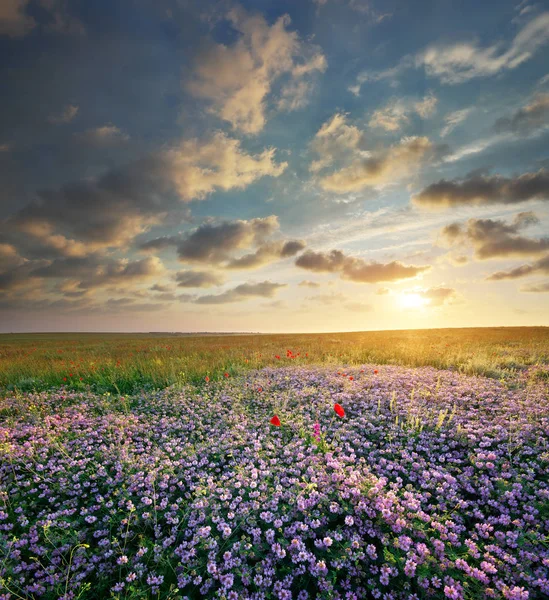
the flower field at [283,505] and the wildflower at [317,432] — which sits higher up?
the wildflower at [317,432]

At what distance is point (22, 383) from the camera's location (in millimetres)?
12555

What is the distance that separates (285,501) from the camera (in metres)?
4.20

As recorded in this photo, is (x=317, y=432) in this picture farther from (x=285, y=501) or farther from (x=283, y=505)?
(x=283, y=505)

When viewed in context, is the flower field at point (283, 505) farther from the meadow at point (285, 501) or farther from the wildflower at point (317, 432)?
the wildflower at point (317, 432)

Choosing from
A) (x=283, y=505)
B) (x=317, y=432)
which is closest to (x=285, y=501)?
(x=283, y=505)

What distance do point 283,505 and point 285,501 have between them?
21 centimetres

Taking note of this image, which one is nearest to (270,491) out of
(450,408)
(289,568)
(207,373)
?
(289,568)

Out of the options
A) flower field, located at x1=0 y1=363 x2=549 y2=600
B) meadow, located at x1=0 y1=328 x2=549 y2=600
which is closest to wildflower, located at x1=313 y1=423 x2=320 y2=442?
meadow, located at x1=0 y1=328 x2=549 y2=600

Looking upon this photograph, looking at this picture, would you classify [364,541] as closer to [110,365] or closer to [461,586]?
[461,586]

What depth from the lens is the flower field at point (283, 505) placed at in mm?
3287

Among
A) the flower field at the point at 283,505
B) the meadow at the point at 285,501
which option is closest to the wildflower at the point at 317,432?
the meadow at the point at 285,501

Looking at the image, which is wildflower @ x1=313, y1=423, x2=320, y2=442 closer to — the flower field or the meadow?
the meadow

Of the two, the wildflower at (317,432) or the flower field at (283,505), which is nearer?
the flower field at (283,505)

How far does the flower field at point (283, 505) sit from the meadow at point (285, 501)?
3 cm
